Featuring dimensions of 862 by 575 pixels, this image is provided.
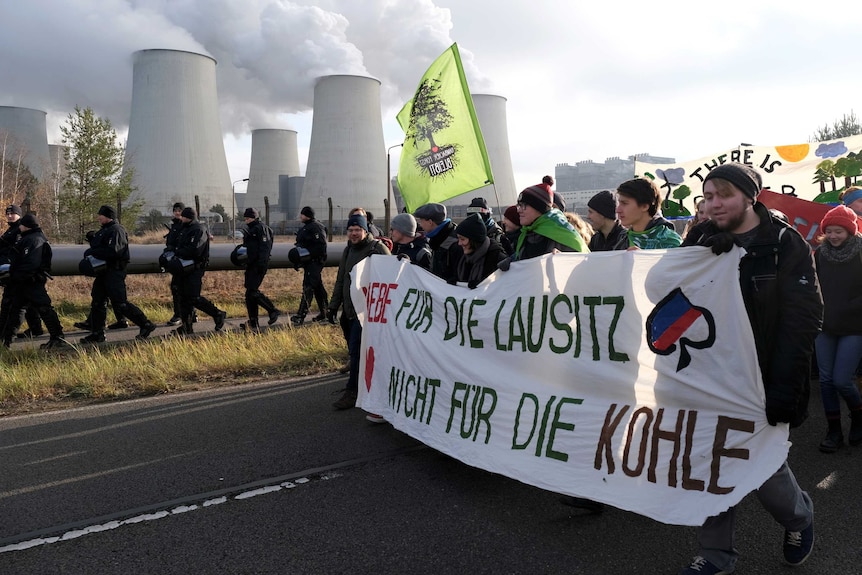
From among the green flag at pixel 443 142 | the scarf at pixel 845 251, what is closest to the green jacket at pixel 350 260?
the green flag at pixel 443 142

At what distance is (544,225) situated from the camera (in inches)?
154

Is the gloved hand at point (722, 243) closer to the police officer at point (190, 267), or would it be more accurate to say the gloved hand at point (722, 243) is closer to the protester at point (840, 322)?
the protester at point (840, 322)

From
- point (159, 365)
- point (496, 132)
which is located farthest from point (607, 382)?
point (496, 132)

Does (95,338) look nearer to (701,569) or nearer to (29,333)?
(29,333)

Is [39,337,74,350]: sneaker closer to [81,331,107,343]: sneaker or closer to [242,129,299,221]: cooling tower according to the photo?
[81,331,107,343]: sneaker

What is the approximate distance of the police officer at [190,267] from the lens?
8164 mm

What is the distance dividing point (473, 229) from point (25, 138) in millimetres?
40220

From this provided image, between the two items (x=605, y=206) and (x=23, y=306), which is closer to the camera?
(x=605, y=206)

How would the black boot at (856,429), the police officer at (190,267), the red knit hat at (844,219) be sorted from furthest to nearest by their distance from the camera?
the police officer at (190,267)
the black boot at (856,429)
the red knit hat at (844,219)

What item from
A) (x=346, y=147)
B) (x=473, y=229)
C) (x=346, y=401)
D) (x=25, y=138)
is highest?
(x=25, y=138)

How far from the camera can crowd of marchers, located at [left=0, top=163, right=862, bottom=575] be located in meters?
2.42

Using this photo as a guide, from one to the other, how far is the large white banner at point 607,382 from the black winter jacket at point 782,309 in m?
0.05

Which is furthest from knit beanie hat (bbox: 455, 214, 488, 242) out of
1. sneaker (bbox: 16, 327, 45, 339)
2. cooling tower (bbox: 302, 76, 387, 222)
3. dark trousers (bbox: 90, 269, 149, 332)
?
cooling tower (bbox: 302, 76, 387, 222)

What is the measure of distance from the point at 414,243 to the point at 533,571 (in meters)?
2.89
